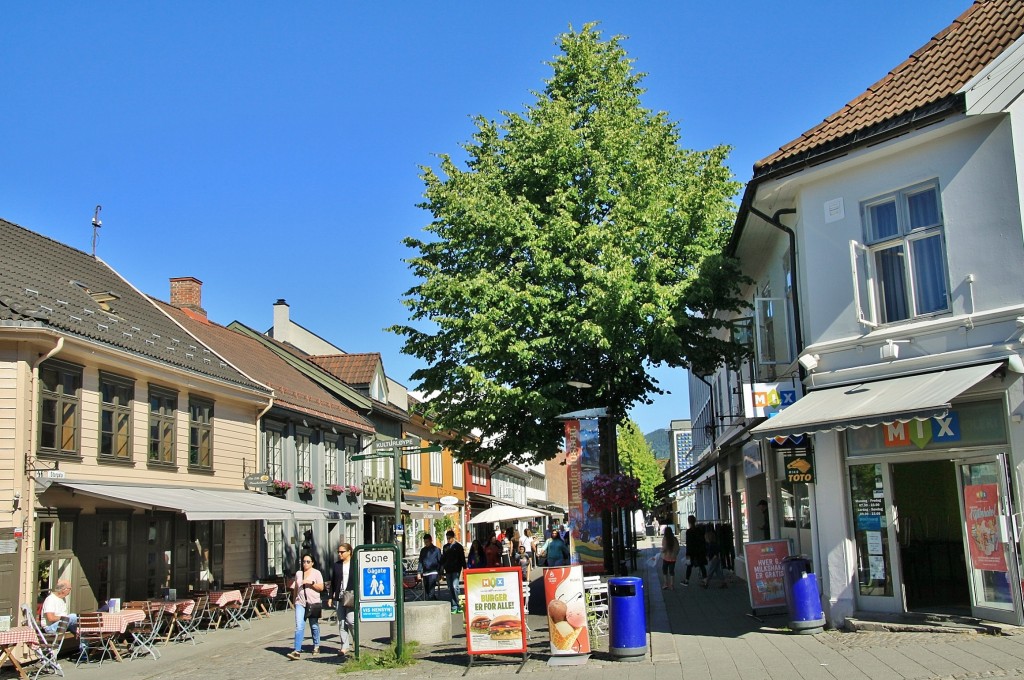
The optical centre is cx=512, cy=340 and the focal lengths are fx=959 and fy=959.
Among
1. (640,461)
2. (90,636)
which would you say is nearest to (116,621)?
(90,636)

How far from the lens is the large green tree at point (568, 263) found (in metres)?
18.9

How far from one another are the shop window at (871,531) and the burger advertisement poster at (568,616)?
395cm

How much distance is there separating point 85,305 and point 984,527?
1738cm

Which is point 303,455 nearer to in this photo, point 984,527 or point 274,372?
point 274,372

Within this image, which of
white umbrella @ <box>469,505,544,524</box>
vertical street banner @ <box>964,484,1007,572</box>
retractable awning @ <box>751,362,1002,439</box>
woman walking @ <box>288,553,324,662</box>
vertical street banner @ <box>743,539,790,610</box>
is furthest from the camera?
white umbrella @ <box>469,505,544,524</box>

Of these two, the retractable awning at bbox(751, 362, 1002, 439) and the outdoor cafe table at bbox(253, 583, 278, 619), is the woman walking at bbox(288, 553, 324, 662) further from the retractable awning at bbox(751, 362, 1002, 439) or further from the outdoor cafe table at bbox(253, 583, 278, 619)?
the retractable awning at bbox(751, 362, 1002, 439)

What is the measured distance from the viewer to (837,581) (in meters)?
13.2

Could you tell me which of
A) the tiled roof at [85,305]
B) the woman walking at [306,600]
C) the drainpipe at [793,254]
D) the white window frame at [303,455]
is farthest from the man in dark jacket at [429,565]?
the drainpipe at [793,254]

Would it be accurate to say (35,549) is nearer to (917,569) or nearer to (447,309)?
(447,309)

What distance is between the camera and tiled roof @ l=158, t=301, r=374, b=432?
27344mm

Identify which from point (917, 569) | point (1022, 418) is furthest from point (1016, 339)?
point (917, 569)

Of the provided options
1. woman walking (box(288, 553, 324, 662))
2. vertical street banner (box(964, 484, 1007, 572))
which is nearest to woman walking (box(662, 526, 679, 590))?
woman walking (box(288, 553, 324, 662))

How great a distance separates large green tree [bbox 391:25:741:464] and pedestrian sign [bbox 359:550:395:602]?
232 inches

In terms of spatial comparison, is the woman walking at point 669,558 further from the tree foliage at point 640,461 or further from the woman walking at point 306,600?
the tree foliage at point 640,461
